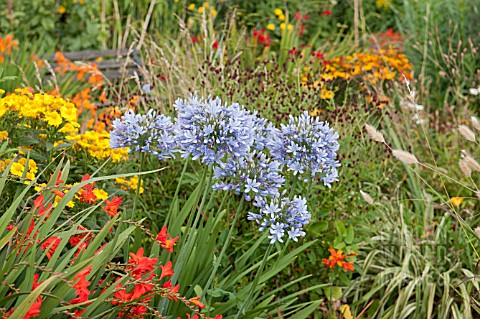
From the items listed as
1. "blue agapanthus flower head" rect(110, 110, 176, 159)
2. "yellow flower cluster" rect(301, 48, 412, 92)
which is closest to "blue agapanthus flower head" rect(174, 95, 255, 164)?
"blue agapanthus flower head" rect(110, 110, 176, 159)

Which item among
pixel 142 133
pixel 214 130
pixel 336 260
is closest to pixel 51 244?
pixel 142 133

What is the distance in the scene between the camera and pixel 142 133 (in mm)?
2729

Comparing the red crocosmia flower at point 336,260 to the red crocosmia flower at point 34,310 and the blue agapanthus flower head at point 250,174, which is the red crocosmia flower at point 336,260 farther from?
the red crocosmia flower at point 34,310

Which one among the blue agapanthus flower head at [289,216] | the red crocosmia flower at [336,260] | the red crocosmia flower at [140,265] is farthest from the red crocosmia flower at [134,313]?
the red crocosmia flower at [336,260]

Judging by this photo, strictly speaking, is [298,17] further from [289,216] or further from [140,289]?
[140,289]

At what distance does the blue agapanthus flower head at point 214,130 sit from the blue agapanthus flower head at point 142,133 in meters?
0.20

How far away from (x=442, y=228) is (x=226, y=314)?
1913 mm

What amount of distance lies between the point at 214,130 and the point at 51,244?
71 centimetres

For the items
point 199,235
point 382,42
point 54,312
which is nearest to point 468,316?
point 199,235

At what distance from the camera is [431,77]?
7.13 meters

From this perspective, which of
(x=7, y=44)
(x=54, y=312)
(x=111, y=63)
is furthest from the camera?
(x=111, y=63)

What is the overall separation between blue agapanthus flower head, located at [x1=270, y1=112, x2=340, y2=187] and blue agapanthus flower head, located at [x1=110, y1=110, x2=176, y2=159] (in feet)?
1.40

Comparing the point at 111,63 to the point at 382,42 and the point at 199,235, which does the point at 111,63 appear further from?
the point at 199,235

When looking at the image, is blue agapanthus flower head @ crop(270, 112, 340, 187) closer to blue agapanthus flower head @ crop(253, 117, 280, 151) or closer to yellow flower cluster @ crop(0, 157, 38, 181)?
blue agapanthus flower head @ crop(253, 117, 280, 151)
